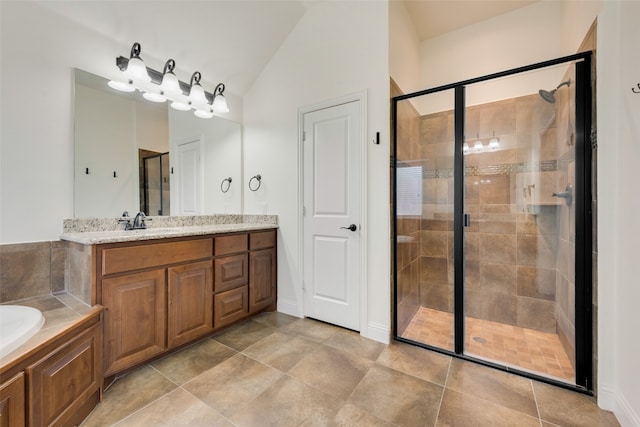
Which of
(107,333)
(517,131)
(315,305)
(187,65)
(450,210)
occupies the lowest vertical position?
(315,305)

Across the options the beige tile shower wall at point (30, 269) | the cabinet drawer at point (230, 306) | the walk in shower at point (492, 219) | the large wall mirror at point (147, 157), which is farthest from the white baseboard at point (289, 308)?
the beige tile shower wall at point (30, 269)

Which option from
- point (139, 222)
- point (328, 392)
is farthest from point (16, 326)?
point (328, 392)

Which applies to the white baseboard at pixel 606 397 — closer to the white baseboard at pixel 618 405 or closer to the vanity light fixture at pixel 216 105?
the white baseboard at pixel 618 405

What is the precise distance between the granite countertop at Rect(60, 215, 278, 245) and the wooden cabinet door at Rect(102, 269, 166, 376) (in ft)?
0.81

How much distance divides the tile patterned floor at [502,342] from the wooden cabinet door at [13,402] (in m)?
2.21

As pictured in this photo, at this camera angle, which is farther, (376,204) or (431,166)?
(431,166)

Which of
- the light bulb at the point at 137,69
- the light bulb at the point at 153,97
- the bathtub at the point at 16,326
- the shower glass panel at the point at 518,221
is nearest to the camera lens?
the bathtub at the point at 16,326

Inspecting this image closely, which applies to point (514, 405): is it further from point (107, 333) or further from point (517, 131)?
point (107, 333)

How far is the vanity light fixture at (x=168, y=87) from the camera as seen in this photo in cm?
206

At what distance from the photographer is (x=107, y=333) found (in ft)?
5.13

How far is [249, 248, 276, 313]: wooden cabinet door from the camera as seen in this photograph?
8.27ft

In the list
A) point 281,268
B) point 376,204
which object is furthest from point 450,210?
point 281,268

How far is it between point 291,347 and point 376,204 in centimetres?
131

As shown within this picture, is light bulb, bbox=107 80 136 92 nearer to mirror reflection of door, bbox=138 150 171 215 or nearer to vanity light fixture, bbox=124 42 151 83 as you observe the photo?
vanity light fixture, bbox=124 42 151 83
